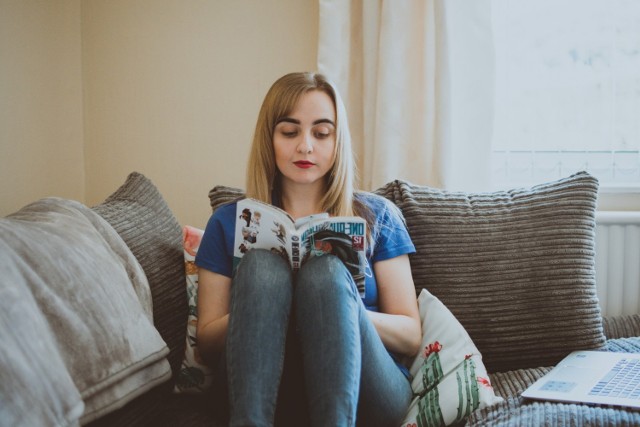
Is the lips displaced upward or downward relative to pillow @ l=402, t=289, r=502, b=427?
upward

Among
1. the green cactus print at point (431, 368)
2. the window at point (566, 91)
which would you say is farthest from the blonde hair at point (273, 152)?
the window at point (566, 91)

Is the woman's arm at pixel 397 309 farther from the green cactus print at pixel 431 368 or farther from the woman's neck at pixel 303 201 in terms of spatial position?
the woman's neck at pixel 303 201

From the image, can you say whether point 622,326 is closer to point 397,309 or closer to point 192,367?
point 397,309

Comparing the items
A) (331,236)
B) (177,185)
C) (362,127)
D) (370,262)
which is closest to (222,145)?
(177,185)

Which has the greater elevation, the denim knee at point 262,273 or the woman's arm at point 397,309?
the denim knee at point 262,273

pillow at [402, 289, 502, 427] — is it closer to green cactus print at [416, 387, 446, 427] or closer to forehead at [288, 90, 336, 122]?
green cactus print at [416, 387, 446, 427]

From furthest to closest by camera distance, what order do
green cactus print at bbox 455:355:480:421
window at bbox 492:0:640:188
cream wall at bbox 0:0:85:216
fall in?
window at bbox 492:0:640:188
cream wall at bbox 0:0:85:216
green cactus print at bbox 455:355:480:421

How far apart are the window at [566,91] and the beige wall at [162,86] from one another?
67 cm

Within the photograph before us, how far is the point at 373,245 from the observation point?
1581 millimetres

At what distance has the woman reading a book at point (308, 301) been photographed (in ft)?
3.89

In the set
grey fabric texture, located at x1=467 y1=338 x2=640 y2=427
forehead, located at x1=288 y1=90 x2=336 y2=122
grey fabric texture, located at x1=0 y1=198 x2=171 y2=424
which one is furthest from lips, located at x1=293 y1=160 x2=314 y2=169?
grey fabric texture, located at x1=467 y1=338 x2=640 y2=427

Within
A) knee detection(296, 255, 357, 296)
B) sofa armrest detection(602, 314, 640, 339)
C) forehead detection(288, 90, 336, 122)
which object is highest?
forehead detection(288, 90, 336, 122)

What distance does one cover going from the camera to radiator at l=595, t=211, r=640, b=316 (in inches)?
81.2

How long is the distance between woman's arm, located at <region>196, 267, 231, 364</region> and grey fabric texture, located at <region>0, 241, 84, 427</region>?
0.41 metres
